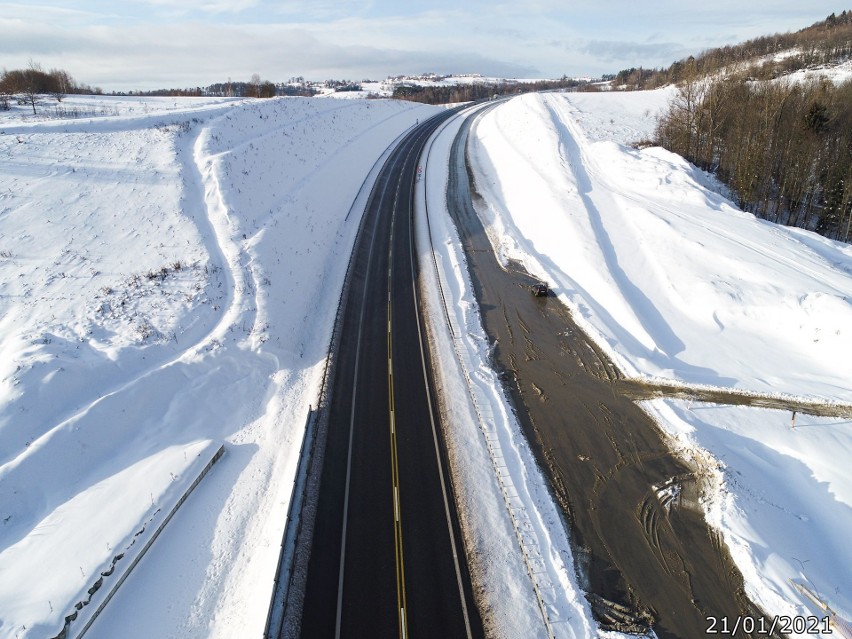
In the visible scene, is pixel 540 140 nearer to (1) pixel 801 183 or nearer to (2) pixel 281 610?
(1) pixel 801 183

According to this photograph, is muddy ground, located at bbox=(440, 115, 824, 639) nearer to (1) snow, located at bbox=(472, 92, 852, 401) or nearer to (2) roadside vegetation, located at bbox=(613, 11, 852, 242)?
(1) snow, located at bbox=(472, 92, 852, 401)

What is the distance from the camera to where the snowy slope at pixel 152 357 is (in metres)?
13.0

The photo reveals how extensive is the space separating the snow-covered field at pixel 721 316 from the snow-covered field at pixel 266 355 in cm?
12

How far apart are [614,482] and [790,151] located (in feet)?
129

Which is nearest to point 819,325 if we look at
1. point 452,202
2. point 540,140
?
point 452,202

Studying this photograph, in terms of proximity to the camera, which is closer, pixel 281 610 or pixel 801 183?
pixel 281 610

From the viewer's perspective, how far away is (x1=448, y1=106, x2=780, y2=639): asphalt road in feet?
41.7

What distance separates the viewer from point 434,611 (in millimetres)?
12406

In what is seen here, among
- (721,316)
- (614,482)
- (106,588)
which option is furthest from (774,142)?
(106,588)

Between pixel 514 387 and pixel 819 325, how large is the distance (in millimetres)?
15602

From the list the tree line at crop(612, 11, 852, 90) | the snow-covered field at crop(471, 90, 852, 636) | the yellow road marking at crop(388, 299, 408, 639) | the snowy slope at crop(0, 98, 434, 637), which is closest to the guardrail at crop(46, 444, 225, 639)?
the snowy slope at crop(0, 98, 434, 637)

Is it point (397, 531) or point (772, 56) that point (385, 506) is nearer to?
point (397, 531)

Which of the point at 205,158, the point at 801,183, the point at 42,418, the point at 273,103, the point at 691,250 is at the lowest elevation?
the point at 42,418

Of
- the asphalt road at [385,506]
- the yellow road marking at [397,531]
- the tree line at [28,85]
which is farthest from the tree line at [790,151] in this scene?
the tree line at [28,85]
